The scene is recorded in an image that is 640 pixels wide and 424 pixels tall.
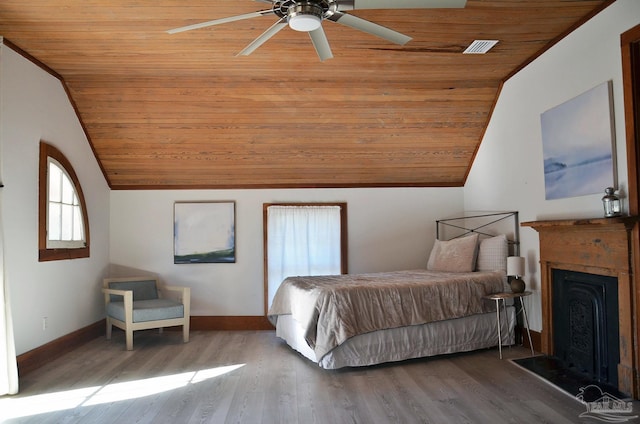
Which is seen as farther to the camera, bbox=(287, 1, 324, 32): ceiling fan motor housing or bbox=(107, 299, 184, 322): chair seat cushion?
bbox=(107, 299, 184, 322): chair seat cushion

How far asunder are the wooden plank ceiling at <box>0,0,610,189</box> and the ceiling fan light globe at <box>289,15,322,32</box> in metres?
0.97

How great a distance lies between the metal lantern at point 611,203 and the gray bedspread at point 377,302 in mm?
1492

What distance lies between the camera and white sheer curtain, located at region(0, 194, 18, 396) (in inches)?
134

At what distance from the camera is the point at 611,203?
330 centimetres

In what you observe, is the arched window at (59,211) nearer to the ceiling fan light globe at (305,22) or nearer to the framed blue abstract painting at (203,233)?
the framed blue abstract painting at (203,233)

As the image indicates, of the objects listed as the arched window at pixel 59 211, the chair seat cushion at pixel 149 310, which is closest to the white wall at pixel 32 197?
the arched window at pixel 59 211

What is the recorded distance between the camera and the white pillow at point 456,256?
16.6ft

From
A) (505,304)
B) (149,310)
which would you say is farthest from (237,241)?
(505,304)

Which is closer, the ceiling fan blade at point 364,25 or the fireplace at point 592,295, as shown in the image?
the ceiling fan blade at point 364,25

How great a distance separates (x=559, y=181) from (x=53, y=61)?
4573 millimetres

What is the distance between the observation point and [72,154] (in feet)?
16.3

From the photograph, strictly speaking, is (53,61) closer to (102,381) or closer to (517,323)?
(102,381)

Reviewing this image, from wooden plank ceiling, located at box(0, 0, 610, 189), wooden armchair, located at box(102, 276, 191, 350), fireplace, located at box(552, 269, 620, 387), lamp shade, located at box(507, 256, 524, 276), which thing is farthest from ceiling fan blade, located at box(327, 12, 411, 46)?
wooden armchair, located at box(102, 276, 191, 350)

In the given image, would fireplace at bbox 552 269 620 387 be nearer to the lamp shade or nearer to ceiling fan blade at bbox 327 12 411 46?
the lamp shade
